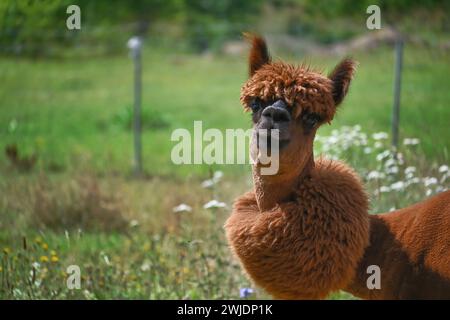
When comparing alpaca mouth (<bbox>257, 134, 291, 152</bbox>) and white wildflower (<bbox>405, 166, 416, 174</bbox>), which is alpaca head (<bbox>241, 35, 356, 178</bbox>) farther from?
white wildflower (<bbox>405, 166, 416, 174</bbox>)

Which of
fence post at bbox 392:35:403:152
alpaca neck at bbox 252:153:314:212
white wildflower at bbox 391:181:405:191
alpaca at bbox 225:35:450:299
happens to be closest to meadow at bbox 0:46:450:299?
white wildflower at bbox 391:181:405:191

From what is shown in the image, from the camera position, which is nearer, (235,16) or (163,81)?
(163,81)

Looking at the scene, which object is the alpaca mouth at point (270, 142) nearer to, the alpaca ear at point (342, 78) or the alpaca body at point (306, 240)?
the alpaca body at point (306, 240)

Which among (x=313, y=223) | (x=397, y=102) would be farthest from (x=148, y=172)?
(x=313, y=223)

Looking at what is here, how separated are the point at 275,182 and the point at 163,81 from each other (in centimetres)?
1449

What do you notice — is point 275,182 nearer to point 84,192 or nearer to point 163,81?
point 84,192

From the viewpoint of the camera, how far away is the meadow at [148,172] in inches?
212

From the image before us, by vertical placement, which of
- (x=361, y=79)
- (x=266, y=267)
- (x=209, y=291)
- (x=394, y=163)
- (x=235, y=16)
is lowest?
(x=209, y=291)

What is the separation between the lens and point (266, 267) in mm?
3492

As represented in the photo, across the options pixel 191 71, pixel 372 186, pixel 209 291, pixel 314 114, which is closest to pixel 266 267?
pixel 314 114

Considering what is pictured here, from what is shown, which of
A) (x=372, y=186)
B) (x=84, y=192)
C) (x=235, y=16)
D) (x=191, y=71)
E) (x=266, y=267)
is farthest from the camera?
(x=235, y=16)

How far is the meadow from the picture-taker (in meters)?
5.38

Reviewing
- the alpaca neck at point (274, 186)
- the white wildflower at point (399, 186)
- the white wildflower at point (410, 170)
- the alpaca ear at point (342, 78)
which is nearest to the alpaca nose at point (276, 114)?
the alpaca neck at point (274, 186)

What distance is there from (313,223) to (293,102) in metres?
0.62
